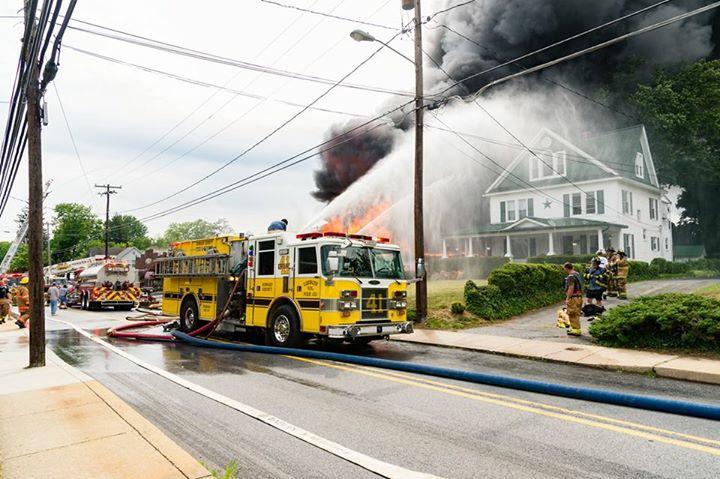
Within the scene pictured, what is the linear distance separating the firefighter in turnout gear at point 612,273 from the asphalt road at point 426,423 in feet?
35.1

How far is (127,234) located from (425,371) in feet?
404

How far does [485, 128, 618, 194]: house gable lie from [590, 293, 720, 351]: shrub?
25077 millimetres

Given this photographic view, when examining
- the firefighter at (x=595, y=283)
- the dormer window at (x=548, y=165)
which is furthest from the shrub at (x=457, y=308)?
the dormer window at (x=548, y=165)

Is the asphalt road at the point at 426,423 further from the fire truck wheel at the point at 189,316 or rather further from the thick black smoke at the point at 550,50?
the thick black smoke at the point at 550,50

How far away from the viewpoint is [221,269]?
13.0m

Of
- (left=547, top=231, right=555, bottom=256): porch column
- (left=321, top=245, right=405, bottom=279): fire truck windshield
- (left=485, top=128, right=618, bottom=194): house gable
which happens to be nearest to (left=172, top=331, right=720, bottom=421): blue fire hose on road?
(left=321, top=245, right=405, bottom=279): fire truck windshield

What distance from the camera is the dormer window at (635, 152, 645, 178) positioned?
36.3 meters

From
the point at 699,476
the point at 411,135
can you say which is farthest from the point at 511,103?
the point at 699,476

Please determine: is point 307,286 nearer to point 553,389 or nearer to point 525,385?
point 525,385

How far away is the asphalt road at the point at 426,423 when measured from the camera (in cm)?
422

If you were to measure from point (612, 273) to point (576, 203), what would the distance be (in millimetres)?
17366

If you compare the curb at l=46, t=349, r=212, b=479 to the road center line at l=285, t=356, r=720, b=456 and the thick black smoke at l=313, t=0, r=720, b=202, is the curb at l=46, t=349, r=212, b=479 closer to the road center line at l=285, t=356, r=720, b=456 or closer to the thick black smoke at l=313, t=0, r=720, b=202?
the road center line at l=285, t=356, r=720, b=456

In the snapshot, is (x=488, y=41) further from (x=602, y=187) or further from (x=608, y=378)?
(x=608, y=378)

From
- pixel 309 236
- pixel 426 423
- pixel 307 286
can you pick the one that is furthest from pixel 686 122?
pixel 426 423
